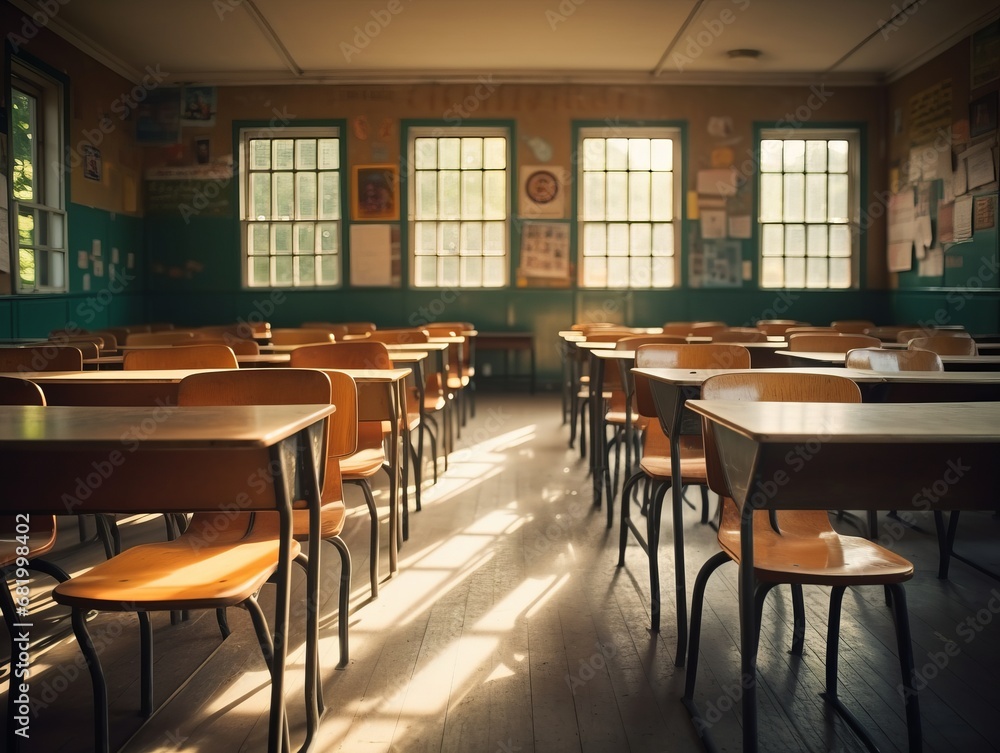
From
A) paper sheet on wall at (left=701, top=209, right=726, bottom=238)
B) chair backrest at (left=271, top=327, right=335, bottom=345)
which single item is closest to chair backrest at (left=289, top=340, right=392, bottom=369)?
chair backrest at (left=271, top=327, right=335, bottom=345)

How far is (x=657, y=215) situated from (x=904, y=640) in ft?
26.9

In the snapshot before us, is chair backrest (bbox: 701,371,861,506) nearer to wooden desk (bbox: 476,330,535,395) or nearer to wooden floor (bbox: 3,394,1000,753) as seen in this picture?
wooden floor (bbox: 3,394,1000,753)

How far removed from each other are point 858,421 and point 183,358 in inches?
102

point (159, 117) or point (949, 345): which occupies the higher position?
point (159, 117)

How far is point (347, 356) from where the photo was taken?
135 inches

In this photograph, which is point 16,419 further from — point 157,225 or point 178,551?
point 157,225

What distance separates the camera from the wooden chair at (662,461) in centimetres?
226

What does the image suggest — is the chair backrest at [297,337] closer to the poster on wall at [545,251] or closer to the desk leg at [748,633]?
the desk leg at [748,633]

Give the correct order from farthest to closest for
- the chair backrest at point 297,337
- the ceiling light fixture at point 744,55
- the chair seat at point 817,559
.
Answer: the ceiling light fixture at point 744,55 → the chair backrest at point 297,337 → the chair seat at point 817,559

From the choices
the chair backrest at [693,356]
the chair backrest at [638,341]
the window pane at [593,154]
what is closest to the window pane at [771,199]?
the window pane at [593,154]

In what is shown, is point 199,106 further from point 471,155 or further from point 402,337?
point 402,337

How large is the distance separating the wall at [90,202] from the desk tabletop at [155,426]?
5567 mm

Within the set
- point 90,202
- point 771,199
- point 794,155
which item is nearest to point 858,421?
point 90,202

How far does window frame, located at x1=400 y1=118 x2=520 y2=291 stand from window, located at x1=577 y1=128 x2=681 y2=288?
80 cm
